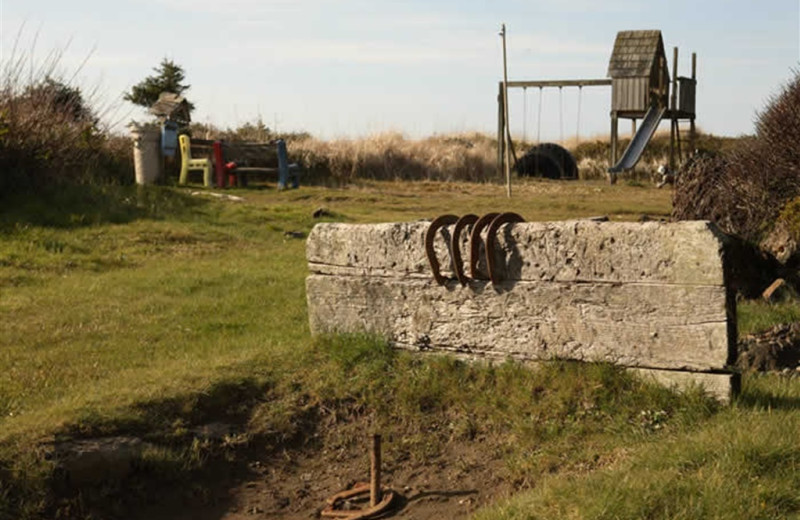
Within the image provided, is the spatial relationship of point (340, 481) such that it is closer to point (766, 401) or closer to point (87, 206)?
point (766, 401)

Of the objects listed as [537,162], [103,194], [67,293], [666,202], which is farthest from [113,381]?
[537,162]

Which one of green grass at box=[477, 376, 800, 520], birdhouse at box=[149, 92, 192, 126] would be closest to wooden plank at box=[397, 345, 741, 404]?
green grass at box=[477, 376, 800, 520]

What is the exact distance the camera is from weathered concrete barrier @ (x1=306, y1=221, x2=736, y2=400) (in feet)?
16.6

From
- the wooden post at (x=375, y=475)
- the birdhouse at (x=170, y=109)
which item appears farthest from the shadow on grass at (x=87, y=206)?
the birdhouse at (x=170, y=109)

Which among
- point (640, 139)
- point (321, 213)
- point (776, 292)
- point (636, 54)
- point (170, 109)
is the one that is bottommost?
point (776, 292)

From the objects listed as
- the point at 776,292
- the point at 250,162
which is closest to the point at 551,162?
the point at 250,162

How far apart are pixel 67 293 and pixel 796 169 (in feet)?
24.3

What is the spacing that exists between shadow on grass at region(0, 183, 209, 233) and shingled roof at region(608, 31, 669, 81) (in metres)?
13.4

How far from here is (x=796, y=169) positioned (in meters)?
9.45

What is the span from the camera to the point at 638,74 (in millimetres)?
24203

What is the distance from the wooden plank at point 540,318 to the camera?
16.7 feet

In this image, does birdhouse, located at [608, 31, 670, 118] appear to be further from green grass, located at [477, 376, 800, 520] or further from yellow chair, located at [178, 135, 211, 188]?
green grass, located at [477, 376, 800, 520]

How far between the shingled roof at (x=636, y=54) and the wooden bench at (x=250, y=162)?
9140mm

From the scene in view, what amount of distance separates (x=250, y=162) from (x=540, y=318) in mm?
16338
